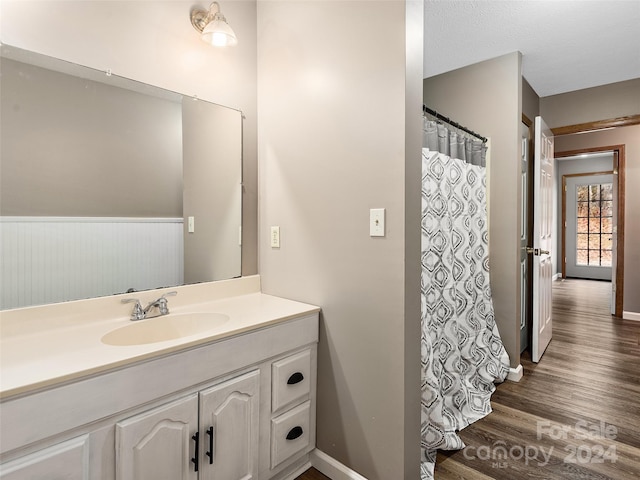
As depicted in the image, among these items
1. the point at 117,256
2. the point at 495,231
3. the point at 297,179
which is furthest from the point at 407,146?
the point at 495,231

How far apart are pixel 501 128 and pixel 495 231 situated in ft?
2.69

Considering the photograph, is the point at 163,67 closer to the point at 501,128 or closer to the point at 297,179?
the point at 297,179

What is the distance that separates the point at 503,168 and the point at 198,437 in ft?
9.03

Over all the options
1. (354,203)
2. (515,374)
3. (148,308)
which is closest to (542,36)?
(354,203)

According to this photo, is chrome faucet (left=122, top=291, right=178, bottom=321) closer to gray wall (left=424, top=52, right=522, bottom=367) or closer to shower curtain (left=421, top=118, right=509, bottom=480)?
shower curtain (left=421, top=118, right=509, bottom=480)

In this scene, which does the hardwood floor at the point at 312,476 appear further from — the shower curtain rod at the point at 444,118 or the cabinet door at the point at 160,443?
the shower curtain rod at the point at 444,118

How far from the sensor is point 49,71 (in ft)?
4.38

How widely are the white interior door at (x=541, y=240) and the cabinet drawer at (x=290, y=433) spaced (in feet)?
7.39

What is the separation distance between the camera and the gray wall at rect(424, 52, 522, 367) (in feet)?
8.95

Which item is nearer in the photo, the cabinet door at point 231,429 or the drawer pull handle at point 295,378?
the cabinet door at point 231,429

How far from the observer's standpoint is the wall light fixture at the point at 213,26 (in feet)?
5.32

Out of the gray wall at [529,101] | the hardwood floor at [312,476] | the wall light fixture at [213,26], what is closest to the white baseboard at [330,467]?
the hardwood floor at [312,476]

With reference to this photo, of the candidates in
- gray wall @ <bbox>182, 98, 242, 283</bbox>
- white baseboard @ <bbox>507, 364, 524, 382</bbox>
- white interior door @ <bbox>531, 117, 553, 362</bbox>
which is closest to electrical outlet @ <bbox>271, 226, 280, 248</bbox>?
gray wall @ <bbox>182, 98, 242, 283</bbox>

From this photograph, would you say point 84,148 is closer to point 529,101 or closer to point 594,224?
point 529,101
